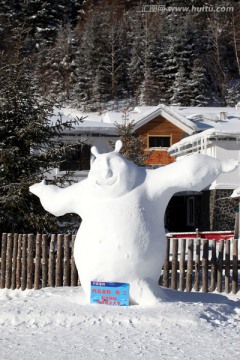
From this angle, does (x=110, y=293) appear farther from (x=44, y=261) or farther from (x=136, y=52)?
(x=136, y=52)

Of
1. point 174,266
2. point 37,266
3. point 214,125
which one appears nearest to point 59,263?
point 37,266

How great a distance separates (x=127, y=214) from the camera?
6195mm

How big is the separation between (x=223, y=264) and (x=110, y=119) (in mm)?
23662

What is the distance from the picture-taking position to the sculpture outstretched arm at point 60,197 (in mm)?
6711

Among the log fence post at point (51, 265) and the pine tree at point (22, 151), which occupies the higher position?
the pine tree at point (22, 151)

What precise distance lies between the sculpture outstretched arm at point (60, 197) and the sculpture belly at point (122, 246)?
492 mm

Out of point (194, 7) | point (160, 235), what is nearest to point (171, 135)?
point (160, 235)

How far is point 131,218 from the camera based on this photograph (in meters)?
6.18

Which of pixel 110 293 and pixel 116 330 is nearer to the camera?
pixel 116 330

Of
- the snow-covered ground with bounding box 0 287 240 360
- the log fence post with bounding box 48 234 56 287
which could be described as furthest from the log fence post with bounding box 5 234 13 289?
the snow-covered ground with bounding box 0 287 240 360

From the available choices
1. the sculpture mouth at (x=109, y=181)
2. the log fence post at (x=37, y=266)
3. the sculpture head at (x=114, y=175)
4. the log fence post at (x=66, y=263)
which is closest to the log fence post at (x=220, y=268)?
the log fence post at (x=66, y=263)

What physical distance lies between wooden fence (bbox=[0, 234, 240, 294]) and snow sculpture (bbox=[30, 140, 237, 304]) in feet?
9.96

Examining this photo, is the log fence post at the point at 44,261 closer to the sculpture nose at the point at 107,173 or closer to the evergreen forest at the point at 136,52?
the sculpture nose at the point at 107,173

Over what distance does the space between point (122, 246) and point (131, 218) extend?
0.31 meters
